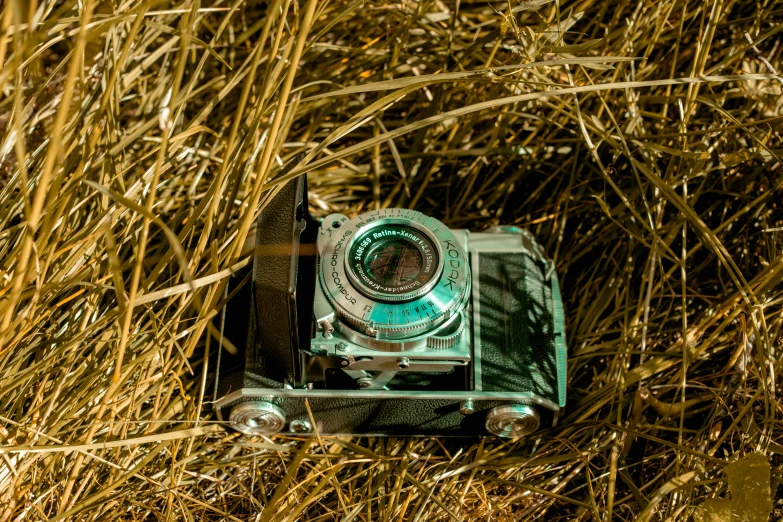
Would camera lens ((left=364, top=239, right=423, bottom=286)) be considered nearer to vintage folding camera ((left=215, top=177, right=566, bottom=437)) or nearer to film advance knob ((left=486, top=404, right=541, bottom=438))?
vintage folding camera ((left=215, top=177, right=566, bottom=437))

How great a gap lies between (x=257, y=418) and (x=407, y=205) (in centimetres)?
49

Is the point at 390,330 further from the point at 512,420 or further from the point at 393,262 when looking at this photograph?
the point at 512,420

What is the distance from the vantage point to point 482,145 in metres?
1.36

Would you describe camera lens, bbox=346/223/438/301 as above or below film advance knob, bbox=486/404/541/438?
above

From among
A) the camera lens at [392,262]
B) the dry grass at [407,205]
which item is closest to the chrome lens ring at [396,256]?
the camera lens at [392,262]

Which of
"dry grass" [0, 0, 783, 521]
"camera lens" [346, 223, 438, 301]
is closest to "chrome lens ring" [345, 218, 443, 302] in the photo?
"camera lens" [346, 223, 438, 301]

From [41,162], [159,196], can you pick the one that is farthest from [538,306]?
[41,162]

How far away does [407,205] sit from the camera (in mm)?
1319

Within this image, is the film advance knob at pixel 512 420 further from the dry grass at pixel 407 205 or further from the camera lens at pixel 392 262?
the camera lens at pixel 392 262

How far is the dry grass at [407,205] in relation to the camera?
0.93 m

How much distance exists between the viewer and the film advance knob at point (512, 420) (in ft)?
3.22

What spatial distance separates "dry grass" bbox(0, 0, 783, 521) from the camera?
93 centimetres

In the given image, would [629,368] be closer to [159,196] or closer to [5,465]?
[159,196]

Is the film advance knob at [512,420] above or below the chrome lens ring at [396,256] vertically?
below
